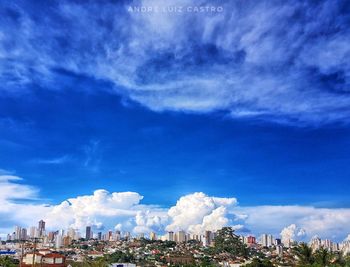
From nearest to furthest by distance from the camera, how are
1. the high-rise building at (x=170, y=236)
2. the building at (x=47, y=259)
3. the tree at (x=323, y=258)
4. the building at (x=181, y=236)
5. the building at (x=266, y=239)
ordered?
the tree at (x=323, y=258), the building at (x=47, y=259), the building at (x=181, y=236), the high-rise building at (x=170, y=236), the building at (x=266, y=239)

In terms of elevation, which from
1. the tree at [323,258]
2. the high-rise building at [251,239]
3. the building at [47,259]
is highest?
the high-rise building at [251,239]

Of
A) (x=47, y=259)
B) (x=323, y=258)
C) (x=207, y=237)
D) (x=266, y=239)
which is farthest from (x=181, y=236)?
(x=323, y=258)

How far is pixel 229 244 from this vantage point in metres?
77.9

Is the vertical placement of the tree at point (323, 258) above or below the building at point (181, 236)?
below

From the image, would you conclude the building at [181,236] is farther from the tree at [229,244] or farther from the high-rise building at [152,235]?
the tree at [229,244]

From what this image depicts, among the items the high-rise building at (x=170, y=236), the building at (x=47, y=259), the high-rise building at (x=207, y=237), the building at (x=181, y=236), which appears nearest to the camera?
the building at (x=47, y=259)

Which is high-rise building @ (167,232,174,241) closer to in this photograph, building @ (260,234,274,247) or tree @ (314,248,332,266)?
building @ (260,234,274,247)

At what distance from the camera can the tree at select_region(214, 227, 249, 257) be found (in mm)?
76562

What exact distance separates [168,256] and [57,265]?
34.5 metres

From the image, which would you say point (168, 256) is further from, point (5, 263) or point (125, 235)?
point (125, 235)

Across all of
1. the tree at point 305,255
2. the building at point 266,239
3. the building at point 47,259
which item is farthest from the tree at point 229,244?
the building at point 266,239

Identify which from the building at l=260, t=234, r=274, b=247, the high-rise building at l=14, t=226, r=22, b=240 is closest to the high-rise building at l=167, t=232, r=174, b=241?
the building at l=260, t=234, r=274, b=247

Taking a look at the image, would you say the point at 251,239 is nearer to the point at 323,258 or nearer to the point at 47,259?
the point at 47,259

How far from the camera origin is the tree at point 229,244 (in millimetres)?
76562
